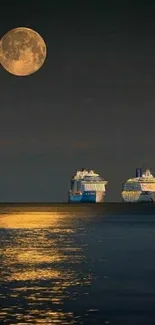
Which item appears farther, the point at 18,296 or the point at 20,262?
the point at 20,262

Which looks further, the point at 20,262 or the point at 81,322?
the point at 20,262

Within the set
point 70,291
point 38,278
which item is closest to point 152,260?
point 38,278

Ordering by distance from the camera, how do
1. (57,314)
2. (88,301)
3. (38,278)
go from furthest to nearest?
(38,278), (88,301), (57,314)

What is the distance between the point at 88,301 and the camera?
3619cm

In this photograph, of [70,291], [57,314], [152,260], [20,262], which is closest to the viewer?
[57,314]

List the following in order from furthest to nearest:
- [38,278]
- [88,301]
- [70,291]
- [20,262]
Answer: [20,262] → [38,278] → [70,291] → [88,301]

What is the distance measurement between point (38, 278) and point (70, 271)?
214 inches

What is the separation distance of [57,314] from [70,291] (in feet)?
26.4

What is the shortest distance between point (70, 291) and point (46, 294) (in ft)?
6.00

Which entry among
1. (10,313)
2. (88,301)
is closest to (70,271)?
(88,301)

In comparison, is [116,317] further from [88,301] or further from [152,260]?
[152,260]

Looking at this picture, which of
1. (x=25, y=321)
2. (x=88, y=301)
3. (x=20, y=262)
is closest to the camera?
(x=25, y=321)

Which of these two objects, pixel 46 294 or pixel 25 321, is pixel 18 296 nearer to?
pixel 46 294

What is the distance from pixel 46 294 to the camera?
125 feet
